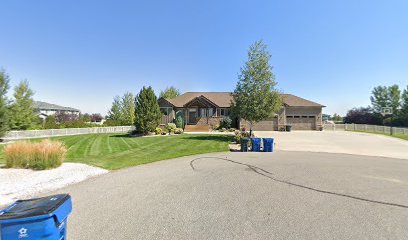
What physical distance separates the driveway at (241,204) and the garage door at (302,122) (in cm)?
2448

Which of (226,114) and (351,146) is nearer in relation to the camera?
(351,146)

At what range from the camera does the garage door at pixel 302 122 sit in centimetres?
3288

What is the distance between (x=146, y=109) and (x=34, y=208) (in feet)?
74.5

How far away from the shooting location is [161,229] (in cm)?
412

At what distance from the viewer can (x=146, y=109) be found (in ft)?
80.5

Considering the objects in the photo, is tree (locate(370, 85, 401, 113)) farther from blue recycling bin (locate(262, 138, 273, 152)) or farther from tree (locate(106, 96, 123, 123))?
tree (locate(106, 96, 123, 123))

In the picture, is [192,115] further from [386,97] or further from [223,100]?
[386,97]

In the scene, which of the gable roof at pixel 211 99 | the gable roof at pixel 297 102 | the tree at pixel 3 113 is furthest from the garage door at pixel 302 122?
the tree at pixel 3 113

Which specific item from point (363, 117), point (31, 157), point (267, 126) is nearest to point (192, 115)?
point (267, 126)

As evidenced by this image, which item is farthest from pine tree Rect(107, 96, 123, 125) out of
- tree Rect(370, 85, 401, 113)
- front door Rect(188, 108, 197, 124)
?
tree Rect(370, 85, 401, 113)

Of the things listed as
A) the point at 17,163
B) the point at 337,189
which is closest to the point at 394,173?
the point at 337,189

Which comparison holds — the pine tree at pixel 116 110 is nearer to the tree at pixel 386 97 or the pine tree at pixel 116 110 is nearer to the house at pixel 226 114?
the house at pixel 226 114

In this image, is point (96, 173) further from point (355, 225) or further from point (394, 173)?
point (394, 173)

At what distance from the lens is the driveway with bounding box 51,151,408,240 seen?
405 centimetres
